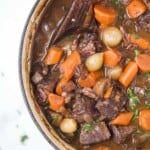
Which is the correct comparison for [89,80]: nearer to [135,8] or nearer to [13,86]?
[135,8]

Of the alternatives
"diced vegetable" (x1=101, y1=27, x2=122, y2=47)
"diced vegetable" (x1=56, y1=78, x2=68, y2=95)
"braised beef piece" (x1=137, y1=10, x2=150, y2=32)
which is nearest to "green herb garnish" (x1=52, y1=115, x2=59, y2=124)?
"diced vegetable" (x1=56, y1=78, x2=68, y2=95)

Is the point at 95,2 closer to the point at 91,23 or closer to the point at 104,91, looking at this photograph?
the point at 91,23

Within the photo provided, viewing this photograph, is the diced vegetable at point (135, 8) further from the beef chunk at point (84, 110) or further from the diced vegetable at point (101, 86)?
the beef chunk at point (84, 110)

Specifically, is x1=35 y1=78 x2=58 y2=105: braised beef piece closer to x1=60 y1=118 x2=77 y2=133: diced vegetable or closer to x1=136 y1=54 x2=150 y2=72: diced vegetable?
x1=60 y1=118 x2=77 y2=133: diced vegetable

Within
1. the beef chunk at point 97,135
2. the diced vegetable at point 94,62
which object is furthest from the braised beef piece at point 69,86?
the beef chunk at point 97,135

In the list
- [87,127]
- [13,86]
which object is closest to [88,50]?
[87,127]
